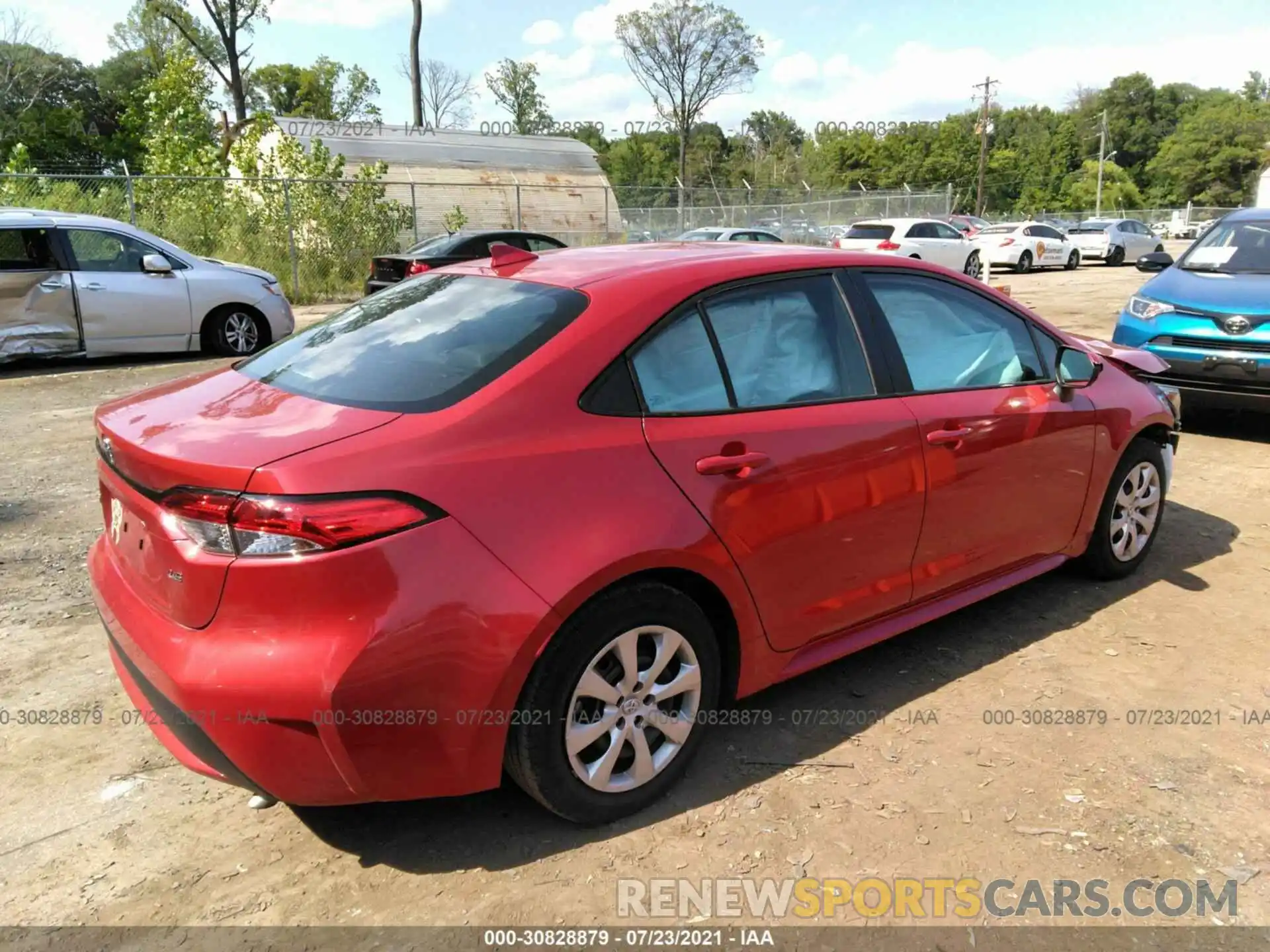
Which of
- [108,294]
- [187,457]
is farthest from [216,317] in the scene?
[187,457]

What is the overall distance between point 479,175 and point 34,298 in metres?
20.3

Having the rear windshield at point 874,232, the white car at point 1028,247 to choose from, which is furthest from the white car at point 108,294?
the white car at point 1028,247

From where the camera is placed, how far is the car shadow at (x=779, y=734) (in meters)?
2.63

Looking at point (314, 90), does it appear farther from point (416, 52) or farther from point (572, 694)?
point (572, 694)

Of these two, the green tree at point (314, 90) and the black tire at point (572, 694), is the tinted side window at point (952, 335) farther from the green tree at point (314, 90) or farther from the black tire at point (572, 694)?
the green tree at point (314, 90)

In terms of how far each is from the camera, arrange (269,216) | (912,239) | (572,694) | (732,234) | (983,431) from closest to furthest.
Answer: (572,694) < (983,431) < (732,234) < (269,216) < (912,239)

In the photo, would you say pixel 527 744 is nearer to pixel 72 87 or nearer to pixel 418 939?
pixel 418 939

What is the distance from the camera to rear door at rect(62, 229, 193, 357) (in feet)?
32.6

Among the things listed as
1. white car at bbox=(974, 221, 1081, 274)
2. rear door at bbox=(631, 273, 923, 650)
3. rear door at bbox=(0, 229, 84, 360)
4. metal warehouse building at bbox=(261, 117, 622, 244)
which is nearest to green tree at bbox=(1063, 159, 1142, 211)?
white car at bbox=(974, 221, 1081, 274)

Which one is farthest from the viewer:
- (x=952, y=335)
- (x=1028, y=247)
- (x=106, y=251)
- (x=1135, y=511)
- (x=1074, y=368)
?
(x=1028, y=247)

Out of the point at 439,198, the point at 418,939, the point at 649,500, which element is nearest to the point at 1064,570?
the point at 649,500

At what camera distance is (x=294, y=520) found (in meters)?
2.13

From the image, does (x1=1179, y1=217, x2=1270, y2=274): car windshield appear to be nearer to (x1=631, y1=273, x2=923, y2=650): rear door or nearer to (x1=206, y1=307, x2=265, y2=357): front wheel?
(x1=631, y1=273, x2=923, y2=650): rear door

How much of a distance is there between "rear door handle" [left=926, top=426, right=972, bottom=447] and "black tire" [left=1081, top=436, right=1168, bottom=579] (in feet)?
4.01
